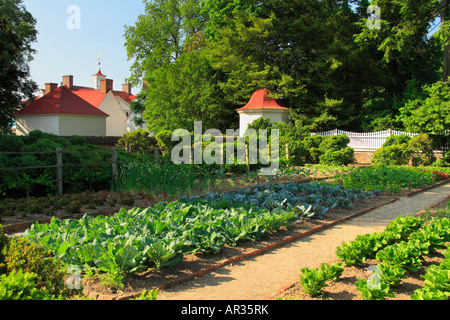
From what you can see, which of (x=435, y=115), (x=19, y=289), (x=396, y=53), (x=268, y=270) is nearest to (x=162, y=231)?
(x=268, y=270)

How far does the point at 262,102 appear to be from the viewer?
27750 mm

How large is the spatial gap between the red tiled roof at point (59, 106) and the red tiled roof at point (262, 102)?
1383 centimetres

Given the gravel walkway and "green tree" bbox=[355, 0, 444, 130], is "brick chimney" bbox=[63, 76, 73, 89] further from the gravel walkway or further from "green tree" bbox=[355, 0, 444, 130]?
the gravel walkway

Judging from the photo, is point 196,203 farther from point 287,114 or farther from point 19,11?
point 19,11

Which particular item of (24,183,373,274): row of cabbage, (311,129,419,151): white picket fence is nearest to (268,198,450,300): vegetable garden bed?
(24,183,373,274): row of cabbage

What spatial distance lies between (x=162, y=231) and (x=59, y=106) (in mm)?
28481

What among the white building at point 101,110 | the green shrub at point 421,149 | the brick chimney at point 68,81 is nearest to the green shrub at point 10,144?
the green shrub at point 421,149

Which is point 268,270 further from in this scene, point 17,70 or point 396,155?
point 17,70

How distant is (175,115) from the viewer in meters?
31.3

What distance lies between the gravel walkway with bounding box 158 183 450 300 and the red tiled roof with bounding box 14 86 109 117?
28342 mm

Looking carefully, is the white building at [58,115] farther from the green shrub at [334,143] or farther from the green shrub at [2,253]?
the green shrub at [2,253]
